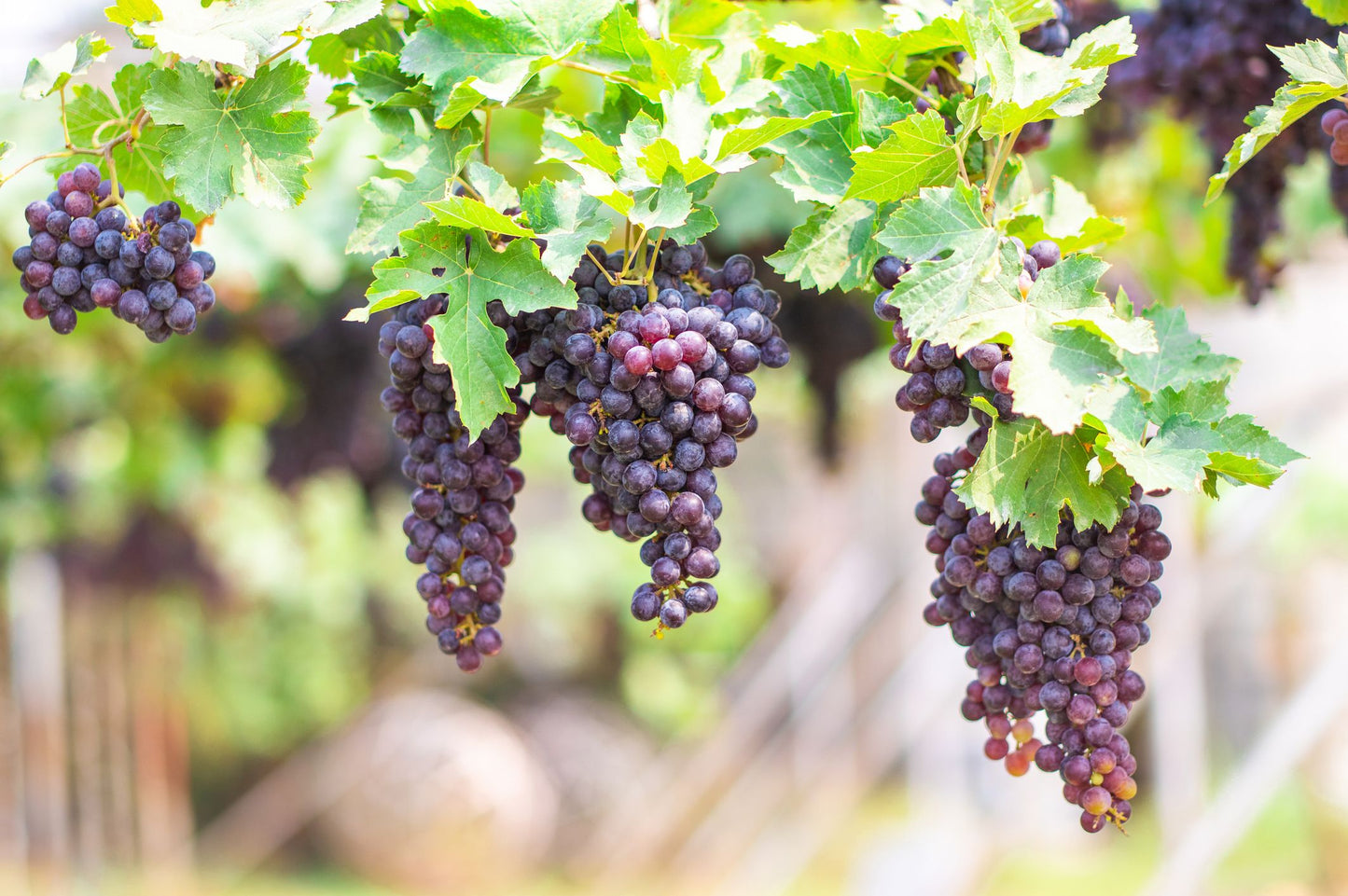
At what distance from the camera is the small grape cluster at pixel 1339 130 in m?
0.88

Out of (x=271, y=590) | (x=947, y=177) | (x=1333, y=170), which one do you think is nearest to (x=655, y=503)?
(x=947, y=177)

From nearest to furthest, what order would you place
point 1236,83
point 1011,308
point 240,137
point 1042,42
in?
point 1011,308, point 240,137, point 1042,42, point 1236,83

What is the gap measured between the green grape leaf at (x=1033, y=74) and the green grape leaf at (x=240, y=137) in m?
0.48

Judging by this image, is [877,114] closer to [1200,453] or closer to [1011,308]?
[1011,308]

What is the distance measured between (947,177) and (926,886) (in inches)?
147

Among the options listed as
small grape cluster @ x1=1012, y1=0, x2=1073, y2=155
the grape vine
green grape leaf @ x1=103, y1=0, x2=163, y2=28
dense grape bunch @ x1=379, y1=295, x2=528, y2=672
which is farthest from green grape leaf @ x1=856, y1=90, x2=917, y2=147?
green grape leaf @ x1=103, y1=0, x2=163, y2=28

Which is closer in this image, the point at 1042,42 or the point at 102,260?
the point at 102,260

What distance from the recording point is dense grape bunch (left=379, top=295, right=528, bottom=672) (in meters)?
0.83

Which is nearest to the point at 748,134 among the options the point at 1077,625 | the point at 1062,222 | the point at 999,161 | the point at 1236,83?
the point at 999,161

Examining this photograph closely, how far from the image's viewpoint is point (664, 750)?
5.74 metres

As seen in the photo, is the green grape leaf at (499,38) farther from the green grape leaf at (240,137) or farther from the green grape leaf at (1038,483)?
the green grape leaf at (1038,483)

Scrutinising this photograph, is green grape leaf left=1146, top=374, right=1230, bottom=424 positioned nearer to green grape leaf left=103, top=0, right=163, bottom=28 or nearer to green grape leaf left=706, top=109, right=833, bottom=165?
green grape leaf left=706, top=109, right=833, bottom=165

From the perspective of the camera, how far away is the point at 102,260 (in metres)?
0.80

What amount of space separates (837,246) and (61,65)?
1.91ft
